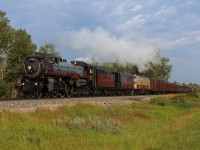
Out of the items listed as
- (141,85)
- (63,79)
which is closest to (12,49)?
(141,85)

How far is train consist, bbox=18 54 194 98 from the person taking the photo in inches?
1132

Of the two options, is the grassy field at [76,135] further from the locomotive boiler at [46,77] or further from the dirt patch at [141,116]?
the locomotive boiler at [46,77]

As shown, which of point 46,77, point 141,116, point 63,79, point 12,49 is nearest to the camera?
point 141,116

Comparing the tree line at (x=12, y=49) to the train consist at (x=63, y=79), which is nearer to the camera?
the train consist at (x=63, y=79)

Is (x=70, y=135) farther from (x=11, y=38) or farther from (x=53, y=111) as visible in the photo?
(x=11, y=38)

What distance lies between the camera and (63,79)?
32.2 metres

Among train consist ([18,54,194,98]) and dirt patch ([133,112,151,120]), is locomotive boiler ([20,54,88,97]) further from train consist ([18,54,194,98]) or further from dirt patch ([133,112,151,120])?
dirt patch ([133,112,151,120])

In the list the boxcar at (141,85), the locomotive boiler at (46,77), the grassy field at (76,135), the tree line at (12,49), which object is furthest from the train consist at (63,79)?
the tree line at (12,49)

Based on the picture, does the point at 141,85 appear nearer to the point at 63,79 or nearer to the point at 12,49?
the point at 12,49

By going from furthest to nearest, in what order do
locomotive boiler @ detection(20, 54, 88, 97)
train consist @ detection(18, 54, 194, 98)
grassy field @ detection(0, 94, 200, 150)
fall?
train consist @ detection(18, 54, 194, 98)
locomotive boiler @ detection(20, 54, 88, 97)
grassy field @ detection(0, 94, 200, 150)

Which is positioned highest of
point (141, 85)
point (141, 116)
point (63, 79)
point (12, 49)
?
point (12, 49)

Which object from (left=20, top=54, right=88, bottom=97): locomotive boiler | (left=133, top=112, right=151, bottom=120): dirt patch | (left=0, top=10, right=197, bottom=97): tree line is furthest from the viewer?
(left=0, top=10, right=197, bottom=97): tree line

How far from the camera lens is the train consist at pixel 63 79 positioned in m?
28.8

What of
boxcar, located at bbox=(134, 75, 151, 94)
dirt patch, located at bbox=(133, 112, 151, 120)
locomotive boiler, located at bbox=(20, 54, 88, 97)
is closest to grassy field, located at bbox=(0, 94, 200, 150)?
dirt patch, located at bbox=(133, 112, 151, 120)
